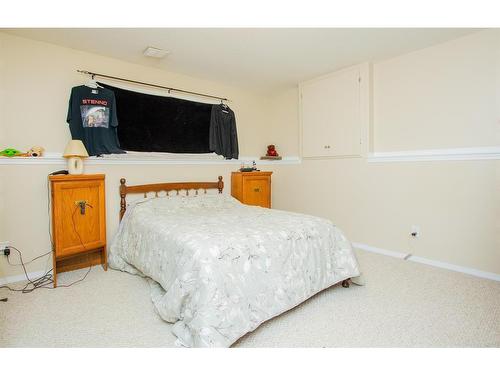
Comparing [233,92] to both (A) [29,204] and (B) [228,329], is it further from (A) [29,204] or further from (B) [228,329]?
(B) [228,329]

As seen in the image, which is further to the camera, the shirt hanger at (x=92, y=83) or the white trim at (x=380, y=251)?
the white trim at (x=380, y=251)

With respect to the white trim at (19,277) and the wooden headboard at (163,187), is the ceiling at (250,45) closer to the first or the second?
the wooden headboard at (163,187)

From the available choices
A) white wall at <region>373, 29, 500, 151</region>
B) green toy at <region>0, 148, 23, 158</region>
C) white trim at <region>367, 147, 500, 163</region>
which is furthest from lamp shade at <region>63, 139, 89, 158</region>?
white wall at <region>373, 29, 500, 151</region>

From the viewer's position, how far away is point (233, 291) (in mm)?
1603

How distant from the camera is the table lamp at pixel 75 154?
2.55 m

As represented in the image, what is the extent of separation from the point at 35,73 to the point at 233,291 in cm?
273

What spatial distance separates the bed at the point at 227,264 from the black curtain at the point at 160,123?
0.89 m

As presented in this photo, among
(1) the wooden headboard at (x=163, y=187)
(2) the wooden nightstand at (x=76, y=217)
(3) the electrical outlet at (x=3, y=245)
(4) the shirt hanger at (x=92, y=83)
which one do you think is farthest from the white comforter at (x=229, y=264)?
(4) the shirt hanger at (x=92, y=83)

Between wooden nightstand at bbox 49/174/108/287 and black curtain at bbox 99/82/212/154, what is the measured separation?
2.31ft

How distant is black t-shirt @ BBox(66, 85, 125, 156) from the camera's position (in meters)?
2.77

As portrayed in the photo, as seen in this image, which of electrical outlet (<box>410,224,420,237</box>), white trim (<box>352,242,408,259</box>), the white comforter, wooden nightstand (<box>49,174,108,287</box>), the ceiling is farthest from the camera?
white trim (<box>352,242,408,259</box>)

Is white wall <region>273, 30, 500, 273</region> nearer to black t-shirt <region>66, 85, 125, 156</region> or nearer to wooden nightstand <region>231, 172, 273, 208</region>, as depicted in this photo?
wooden nightstand <region>231, 172, 273, 208</region>

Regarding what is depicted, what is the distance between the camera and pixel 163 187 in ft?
10.9
